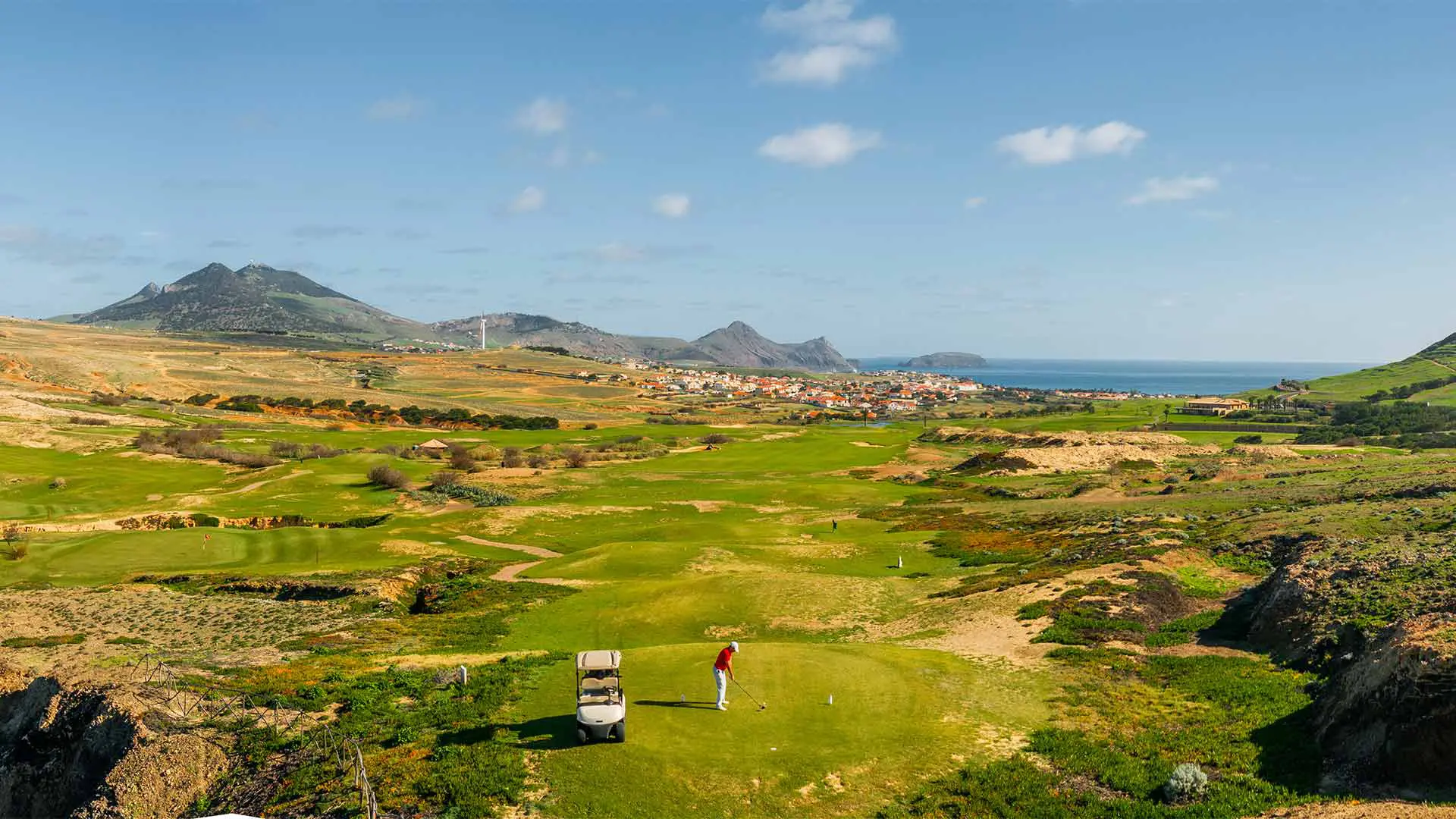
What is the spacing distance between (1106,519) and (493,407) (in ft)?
471

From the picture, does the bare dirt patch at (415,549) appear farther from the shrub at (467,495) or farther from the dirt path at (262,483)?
the dirt path at (262,483)

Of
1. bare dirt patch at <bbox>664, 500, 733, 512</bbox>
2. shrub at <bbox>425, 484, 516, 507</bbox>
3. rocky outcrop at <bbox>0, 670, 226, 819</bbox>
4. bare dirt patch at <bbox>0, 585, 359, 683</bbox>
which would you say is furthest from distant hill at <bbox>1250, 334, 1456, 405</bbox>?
rocky outcrop at <bbox>0, 670, 226, 819</bbox>

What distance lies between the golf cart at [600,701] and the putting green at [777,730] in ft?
1.15

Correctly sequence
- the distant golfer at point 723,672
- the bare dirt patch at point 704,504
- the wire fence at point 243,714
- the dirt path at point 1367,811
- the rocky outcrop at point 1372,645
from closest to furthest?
the dirt path at point 1367,811
the rocky outcrop at point 1372,645
the wire fence at point 243,714
the distant golfer at point 723,672
the bare dirt patch at point 704,504

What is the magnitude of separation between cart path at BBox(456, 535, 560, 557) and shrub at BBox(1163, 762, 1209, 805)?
Answer: 137 feet

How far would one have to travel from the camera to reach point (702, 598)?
35438 millimetres

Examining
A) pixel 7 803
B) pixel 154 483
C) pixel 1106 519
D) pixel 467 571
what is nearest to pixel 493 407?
pixel 154 483

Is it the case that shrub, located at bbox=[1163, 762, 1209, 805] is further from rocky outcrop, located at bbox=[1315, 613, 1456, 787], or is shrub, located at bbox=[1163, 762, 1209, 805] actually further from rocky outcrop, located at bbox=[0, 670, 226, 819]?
rocky outcrop, located at bbox=[0, 670, 226, 819]

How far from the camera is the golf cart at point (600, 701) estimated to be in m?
17.1

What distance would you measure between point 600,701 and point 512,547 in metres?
40.4

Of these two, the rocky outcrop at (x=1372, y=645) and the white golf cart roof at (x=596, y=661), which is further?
the white golf cart roof at (x=596, y=661)

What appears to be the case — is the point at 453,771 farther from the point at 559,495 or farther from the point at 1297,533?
the point at 559,495

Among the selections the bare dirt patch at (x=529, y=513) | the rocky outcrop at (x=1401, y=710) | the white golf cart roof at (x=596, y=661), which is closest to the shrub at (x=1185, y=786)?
the rocky outcrop at (x=1401, y=710)

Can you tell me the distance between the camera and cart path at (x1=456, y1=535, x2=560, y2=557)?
53.4m
